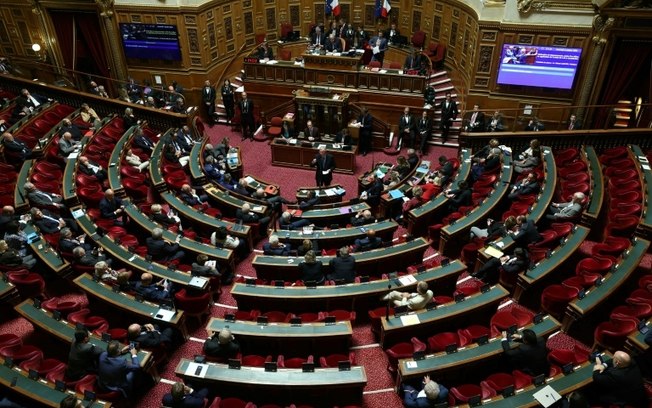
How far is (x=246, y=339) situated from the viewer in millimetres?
6824

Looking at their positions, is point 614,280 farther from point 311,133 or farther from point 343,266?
point 311,133

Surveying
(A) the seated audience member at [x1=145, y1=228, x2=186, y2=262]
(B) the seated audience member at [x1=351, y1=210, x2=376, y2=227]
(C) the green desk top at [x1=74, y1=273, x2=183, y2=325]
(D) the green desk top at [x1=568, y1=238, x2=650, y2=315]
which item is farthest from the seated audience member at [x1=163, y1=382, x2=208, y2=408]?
(D) the green desk top at [x1=568, y1=238, x2=650, y2=315]

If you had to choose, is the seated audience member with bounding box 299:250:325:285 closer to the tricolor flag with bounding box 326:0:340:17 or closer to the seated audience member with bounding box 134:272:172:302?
the seated audience member with bounding box 134:272:172:302

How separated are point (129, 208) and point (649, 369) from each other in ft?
30.4

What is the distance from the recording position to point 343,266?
26.0 ft

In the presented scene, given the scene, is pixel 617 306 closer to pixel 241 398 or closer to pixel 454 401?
pixel 454 401

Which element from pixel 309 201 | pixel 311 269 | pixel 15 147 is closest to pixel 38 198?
pixel 15 147

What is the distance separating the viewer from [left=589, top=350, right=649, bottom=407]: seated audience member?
17.5 ft

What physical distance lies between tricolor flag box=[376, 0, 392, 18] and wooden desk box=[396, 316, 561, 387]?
14.0 m

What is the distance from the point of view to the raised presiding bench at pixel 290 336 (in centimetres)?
671

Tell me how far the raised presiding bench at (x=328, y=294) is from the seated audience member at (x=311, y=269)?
0.31 m

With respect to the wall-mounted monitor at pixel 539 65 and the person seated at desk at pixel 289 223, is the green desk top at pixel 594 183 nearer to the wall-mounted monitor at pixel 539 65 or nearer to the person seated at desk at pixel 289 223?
the wall-mounted monitor at pixel 539 65

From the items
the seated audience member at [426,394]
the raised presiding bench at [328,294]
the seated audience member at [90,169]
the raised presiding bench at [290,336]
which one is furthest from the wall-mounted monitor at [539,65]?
the seated audience member at [90,169]

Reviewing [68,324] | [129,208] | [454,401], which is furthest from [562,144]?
[68,324]
